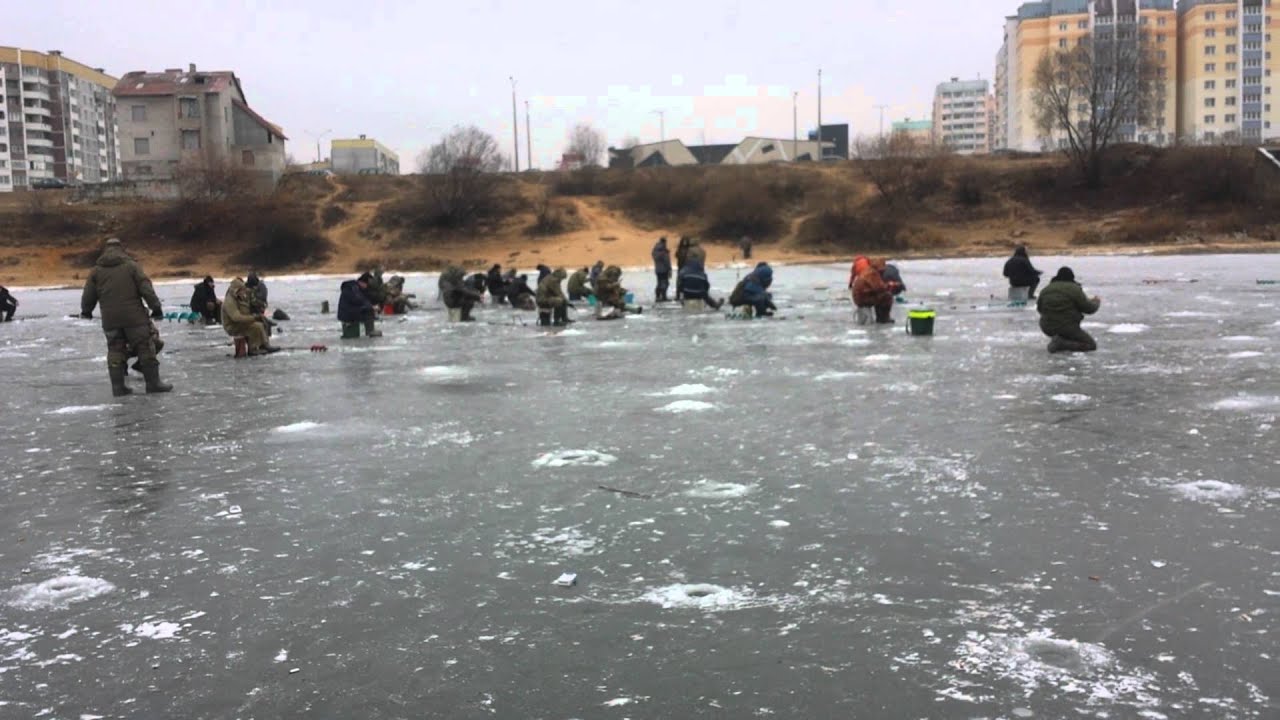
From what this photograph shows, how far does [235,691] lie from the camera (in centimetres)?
387

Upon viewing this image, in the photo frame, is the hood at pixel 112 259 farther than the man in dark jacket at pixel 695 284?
No

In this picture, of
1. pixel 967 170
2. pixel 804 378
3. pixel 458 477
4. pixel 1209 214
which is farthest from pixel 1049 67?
pixel 458 477

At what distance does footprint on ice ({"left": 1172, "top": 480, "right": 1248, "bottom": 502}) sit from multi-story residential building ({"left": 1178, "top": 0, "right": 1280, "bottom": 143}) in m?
118

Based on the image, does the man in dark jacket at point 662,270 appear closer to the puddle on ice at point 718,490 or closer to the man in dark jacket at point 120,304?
the man in dark jacket at point 120,304

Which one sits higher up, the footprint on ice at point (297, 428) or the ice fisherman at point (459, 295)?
the ice fisherman at point (459, 295)

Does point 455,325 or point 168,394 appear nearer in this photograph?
point 168,394

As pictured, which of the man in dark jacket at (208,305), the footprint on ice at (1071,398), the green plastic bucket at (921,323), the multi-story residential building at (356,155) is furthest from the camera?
the multi-story residential building at (356,155)

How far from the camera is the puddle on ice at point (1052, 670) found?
3691mm

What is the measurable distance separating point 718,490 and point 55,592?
3.59 meters

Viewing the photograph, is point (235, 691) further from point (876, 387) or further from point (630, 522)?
point (876, 387)

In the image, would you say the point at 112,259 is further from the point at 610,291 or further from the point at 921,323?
the point at 610,291

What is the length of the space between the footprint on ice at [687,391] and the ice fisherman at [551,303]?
27.1 ft

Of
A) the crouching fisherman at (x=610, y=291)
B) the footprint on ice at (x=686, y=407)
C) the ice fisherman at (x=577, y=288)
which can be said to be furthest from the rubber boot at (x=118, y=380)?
the ice fisherman at (x=577, y=288)

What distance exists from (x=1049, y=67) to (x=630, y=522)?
235 feet
